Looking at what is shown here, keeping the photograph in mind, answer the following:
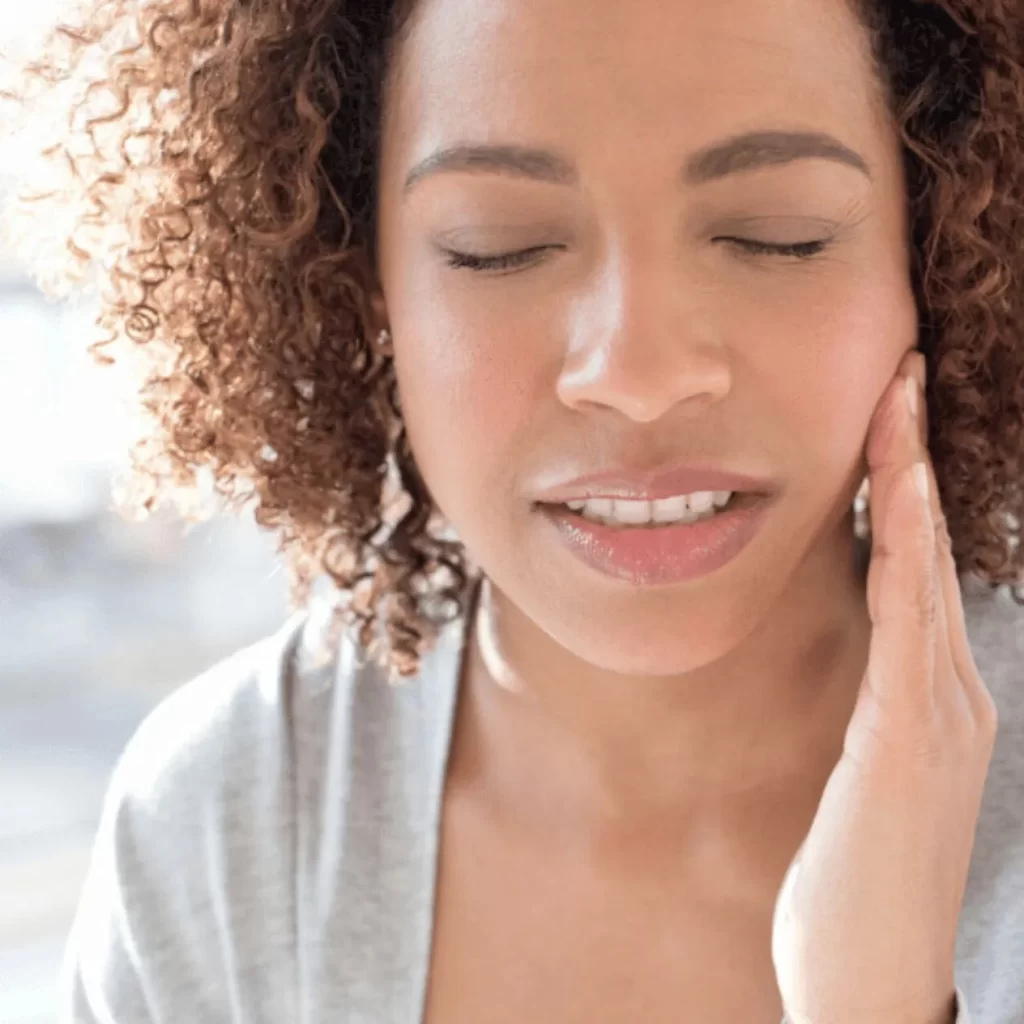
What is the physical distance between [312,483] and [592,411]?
38 centimetres

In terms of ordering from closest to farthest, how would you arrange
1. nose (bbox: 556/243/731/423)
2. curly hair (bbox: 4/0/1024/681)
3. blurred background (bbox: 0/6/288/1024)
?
nose (bbox: 556/243/731/423) < curly hair (bbox: 4/0/1024/681) < blurred background (bbox: 0/6/288/1024)

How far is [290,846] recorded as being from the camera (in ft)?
3.65

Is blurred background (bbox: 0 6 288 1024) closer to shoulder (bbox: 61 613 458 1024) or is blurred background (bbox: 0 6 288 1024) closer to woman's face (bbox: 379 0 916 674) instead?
shoulder (bbox: 61 613 458 1024)

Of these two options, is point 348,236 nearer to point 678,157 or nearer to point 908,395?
point 678,157

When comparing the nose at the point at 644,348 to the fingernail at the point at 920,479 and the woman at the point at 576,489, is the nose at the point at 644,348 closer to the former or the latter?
the woman at the point at 576,489

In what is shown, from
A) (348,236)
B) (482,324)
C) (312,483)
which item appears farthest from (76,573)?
(482,324)

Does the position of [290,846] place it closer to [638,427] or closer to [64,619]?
[638,427]

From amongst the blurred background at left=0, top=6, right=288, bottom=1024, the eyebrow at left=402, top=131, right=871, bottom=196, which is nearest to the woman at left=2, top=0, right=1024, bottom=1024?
the eyebrow at left=402, top=131, right=871, bottom=196

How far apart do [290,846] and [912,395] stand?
0.56 meters

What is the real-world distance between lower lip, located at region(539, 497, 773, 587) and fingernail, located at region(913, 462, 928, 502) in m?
0.10

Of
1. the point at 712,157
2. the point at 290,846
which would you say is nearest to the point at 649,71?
the point at 712,157

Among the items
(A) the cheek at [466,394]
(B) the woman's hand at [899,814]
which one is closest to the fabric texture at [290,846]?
(B) the woman's hand at [899,814]

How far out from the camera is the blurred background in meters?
2.00

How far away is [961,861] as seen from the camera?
91cm
